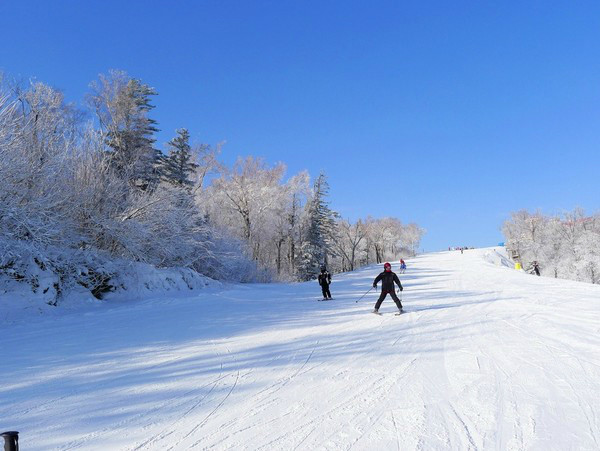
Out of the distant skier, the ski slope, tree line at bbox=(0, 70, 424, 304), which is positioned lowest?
the ski slope

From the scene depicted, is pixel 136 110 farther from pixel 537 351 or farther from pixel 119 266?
pixel 537 351

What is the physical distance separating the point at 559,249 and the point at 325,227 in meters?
52.2

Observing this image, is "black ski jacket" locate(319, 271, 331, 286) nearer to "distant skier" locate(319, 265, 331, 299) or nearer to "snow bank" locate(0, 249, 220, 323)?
"distant skier" locate(319, 265, 331, 299)

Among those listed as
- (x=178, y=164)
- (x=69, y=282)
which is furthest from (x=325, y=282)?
(x=178, y=164)

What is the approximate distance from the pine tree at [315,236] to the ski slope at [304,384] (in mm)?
33313

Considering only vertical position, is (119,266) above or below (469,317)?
above

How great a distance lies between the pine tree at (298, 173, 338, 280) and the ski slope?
3331 cm

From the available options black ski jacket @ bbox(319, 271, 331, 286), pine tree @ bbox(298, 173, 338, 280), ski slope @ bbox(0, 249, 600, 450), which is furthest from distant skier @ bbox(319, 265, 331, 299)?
pine tree @ bbox(298, 173, 338, 280)

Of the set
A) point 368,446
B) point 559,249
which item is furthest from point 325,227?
point 559,249

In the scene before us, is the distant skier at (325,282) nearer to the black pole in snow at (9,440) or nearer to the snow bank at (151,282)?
the snow bank at (151,282)

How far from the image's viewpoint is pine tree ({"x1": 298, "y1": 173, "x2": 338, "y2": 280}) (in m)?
43.8

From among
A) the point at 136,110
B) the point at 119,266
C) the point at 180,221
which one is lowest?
the point at 119,266

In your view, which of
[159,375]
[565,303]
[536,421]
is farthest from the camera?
[565,303]

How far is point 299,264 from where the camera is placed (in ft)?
145
